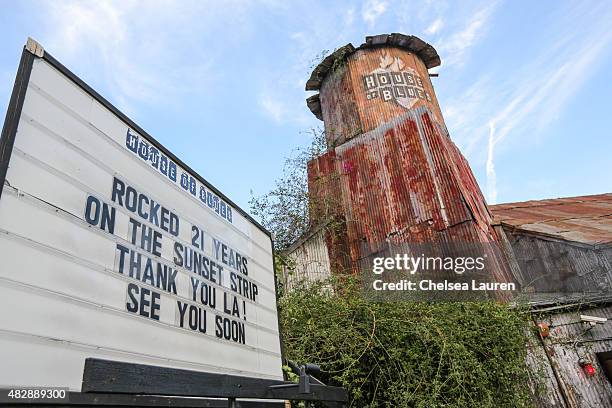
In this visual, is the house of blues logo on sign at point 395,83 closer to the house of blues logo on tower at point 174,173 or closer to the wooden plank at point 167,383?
the house of blues logo on tower at point 174,173

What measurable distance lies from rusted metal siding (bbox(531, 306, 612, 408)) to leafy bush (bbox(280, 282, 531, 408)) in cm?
224

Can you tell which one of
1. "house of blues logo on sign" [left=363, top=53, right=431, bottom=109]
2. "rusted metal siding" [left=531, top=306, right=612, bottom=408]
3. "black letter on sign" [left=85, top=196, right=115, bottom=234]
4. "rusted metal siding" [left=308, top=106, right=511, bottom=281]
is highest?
"house of blues logo on sign" [left=363, top=53, right=431, bottom=109]

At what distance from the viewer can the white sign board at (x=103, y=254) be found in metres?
1.89

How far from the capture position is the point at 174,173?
325 cm

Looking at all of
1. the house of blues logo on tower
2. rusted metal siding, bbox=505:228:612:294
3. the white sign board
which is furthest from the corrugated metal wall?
the white sign board

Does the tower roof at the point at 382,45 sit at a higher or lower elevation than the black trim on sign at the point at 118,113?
higher

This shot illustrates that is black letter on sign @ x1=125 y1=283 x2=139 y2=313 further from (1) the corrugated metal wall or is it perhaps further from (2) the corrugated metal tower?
(2) the corrugated metal tower

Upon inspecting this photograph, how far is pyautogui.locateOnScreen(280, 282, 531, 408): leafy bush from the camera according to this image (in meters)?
8.19

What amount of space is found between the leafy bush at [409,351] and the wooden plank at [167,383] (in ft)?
19.5

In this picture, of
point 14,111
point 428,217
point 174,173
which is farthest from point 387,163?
point 14,111

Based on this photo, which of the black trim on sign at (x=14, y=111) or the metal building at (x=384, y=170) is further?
the metal building at (x=384, y=170)

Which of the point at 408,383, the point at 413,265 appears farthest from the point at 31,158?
the point at 413,265

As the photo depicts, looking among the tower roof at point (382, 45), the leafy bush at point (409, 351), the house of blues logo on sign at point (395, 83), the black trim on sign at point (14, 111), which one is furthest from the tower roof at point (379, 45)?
the black trim on sign at point (14, 111)

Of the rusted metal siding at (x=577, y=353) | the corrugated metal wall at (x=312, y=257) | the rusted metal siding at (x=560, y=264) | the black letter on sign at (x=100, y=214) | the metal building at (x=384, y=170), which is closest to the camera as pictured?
the black letter on sign at (x=100, y=214)
